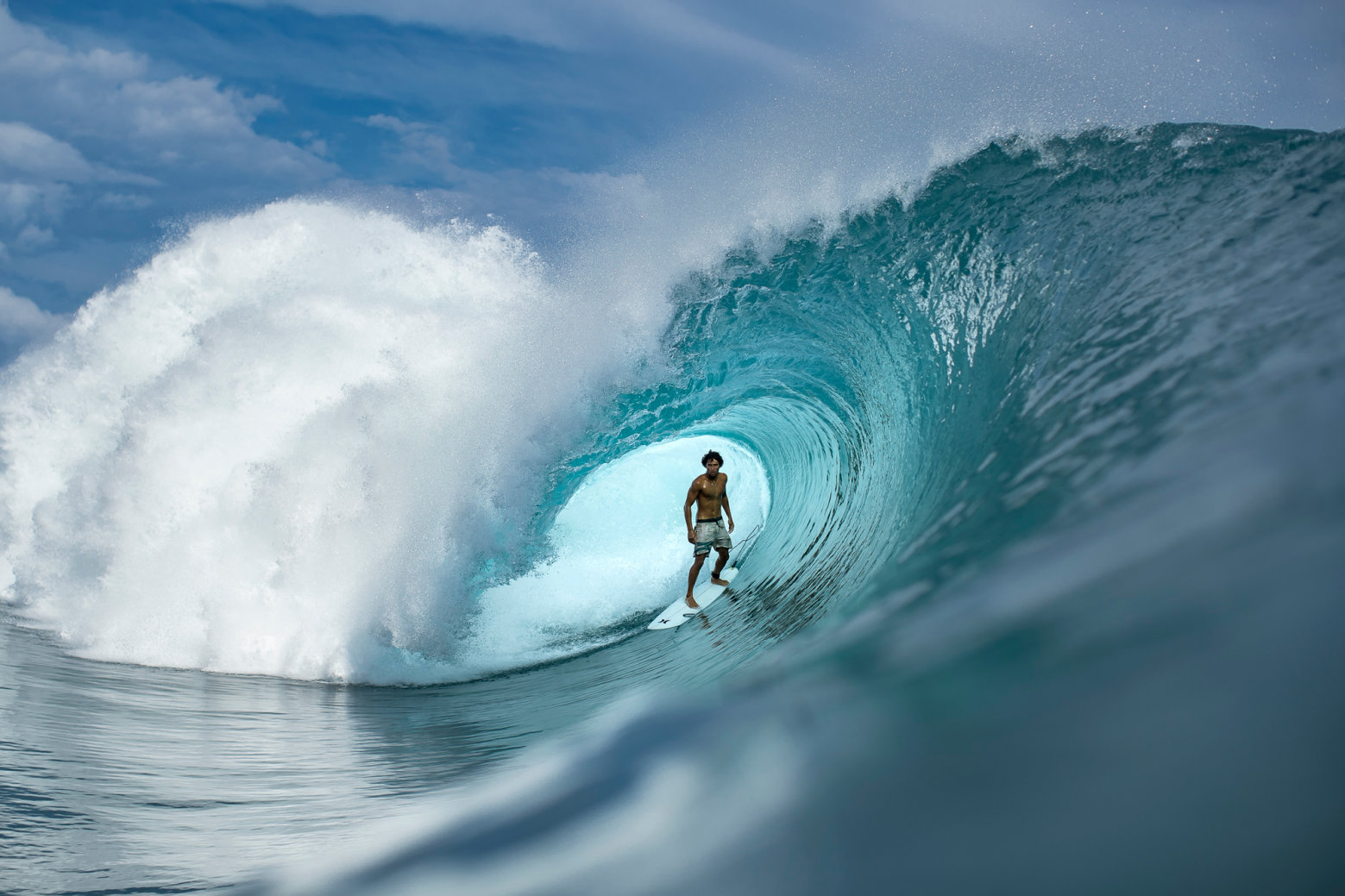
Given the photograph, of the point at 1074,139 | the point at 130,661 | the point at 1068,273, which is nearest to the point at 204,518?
the point at 130,661

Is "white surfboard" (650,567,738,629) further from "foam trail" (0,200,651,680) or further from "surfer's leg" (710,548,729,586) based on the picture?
"foam trail" (0,200,651,680)

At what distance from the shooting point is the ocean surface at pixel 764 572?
1312 mm

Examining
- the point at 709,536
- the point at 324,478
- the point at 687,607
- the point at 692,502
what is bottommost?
the point at 687,607

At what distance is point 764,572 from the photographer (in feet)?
24.5

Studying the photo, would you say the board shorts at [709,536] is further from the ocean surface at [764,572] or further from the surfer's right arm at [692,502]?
the ocean surface at [764,572]

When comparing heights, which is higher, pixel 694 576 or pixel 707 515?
pixel 707 515

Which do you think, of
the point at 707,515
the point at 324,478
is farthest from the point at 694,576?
the point at 324,478

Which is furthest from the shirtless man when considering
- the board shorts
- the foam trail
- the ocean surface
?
the foam trail

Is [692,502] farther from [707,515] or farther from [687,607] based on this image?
[687,607]

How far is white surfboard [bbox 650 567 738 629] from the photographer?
7.01 m

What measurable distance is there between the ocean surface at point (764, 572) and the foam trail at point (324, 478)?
0.04 metres

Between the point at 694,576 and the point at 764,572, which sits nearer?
the point at 694,576

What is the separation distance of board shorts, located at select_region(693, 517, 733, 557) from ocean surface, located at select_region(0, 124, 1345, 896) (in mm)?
522

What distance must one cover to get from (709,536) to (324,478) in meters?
3.58
